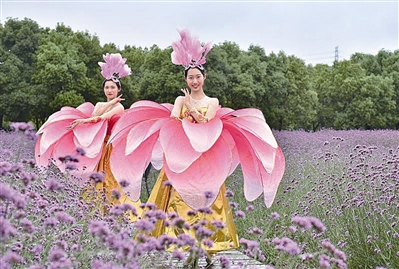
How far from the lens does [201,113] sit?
4.96m

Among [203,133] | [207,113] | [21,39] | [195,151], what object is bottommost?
[195,151]

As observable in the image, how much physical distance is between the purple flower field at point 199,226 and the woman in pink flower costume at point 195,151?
297 millimetres

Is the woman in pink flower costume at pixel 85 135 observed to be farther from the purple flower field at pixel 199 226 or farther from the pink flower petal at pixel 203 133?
the pink flower petal at pixel 203 133

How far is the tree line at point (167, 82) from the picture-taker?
24.6 meters

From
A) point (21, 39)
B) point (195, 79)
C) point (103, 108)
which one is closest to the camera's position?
point (195, 79)

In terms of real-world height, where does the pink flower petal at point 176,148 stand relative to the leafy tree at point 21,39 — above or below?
below

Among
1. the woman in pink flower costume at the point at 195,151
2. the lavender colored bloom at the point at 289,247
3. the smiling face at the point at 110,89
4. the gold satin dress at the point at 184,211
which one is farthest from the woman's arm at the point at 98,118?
the lavender colored bloom at the point at 289,247

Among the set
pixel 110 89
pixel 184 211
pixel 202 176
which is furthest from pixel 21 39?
pixel 202 176

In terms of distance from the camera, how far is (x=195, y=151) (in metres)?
4.46

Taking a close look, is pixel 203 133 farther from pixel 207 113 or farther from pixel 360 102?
pixel 360 102

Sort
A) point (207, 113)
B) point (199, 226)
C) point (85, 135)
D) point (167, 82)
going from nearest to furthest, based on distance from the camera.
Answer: point (199, 226), point (207, 113), point (85, 135), point (167, 82)

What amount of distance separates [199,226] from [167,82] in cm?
2204

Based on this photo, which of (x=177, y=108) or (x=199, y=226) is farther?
(x=177, y=108)

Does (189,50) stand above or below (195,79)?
above
